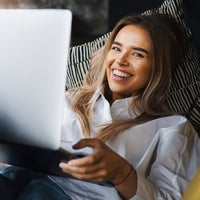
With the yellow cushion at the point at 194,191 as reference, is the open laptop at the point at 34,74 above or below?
above

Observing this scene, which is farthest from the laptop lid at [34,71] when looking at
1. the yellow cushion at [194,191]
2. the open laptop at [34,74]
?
the yellow cushion at [194,191]

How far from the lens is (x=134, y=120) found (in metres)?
1.14

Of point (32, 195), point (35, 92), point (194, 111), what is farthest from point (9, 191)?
point (194, 111)

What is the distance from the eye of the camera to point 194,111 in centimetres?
114

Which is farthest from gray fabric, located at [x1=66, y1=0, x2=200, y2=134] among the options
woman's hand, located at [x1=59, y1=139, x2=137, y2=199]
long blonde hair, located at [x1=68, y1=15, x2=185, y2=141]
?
woman's hand, located at [x1=59, y1=139, x2=137, y2=199]

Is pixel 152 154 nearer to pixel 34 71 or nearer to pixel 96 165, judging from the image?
pixel 96 165

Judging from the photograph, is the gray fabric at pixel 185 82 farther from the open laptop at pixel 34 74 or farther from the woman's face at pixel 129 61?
the open laptop at pixel 34 74

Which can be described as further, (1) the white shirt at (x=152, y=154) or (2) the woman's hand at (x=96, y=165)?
(1) the white shirt at (x=152, y=154)

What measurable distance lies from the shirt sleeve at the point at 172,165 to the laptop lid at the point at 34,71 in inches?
11.8

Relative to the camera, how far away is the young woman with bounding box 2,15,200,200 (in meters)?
1.04

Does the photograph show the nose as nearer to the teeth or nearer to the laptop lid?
the teeth

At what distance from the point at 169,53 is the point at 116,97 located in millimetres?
198

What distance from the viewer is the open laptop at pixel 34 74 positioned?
2.50 feet

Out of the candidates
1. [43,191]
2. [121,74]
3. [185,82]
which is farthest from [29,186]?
[185,82]
